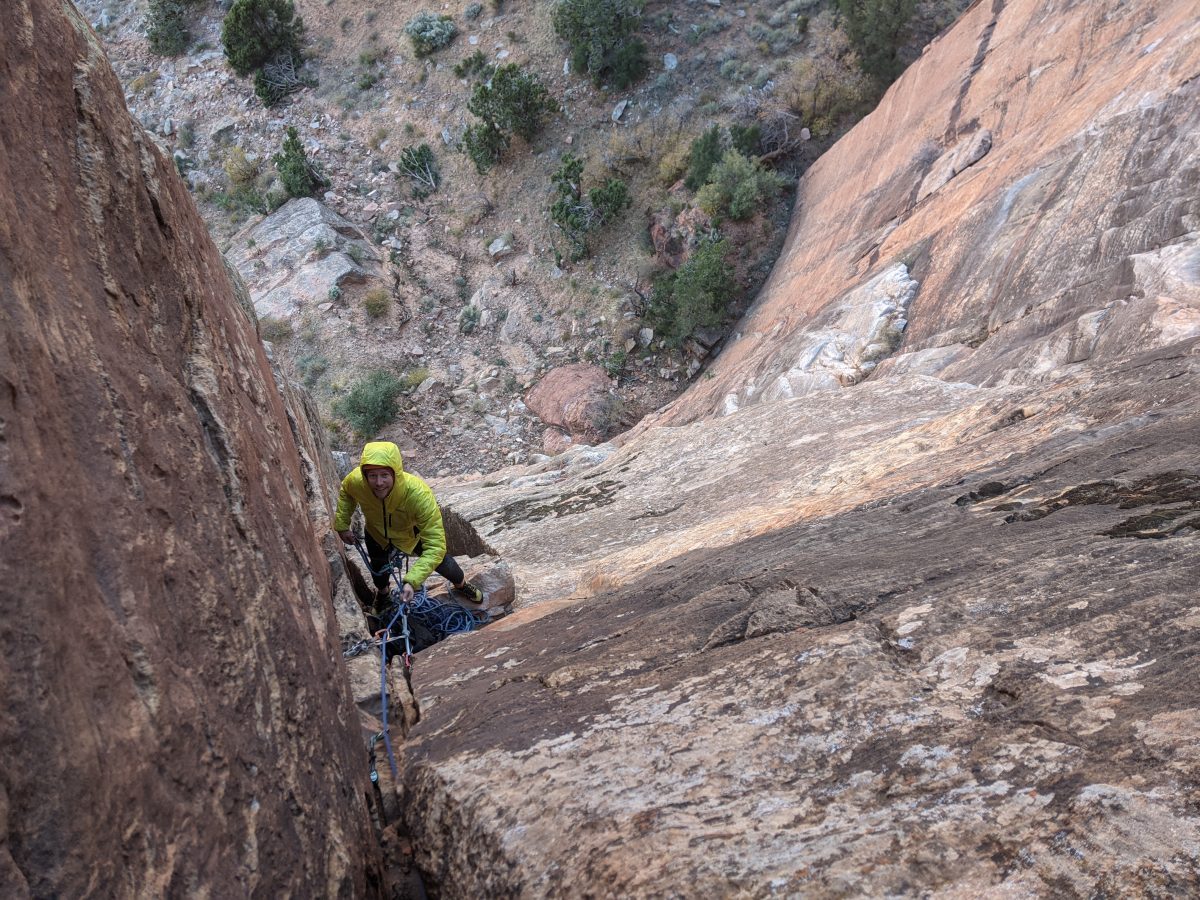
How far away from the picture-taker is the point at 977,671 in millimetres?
2625

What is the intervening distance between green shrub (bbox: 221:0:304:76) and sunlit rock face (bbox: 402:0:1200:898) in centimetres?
2872

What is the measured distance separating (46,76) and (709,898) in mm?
3008

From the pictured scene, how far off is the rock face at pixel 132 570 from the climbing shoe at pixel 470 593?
2.61m

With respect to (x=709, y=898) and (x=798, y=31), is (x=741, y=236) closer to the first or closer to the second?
(x=798, y=31)

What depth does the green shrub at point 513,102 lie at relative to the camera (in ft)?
84.0

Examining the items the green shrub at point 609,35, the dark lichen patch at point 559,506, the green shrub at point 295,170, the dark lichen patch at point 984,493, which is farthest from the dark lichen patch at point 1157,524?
the green shrub at point 295,170

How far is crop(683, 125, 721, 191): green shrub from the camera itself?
72.6 ft

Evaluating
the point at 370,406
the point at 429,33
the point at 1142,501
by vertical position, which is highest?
the point at 429,33

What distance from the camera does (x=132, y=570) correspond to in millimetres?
2004

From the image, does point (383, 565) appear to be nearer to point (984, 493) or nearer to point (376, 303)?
point (984, 493)

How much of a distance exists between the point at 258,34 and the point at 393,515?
32.2 metres

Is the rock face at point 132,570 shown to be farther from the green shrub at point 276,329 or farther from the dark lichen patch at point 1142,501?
the green shrub at point 276,329

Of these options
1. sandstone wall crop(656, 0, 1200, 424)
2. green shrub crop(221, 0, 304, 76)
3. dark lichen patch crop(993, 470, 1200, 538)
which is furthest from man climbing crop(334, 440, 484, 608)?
green shrub crop(221, 0, 304, 76)

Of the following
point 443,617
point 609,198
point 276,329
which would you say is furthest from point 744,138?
point 443,617
